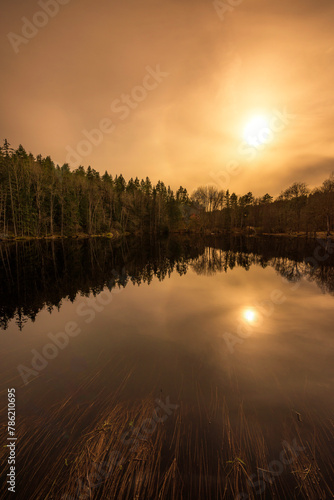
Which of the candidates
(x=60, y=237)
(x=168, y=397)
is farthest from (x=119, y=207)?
→ (x=168, y=397)

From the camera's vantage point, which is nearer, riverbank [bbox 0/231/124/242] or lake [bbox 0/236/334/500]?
lake [bbox 0/236/334/500]

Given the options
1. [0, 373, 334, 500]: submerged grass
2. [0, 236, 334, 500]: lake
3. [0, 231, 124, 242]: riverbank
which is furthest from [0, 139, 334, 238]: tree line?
[0, 373, 334, 500]: submerged grass

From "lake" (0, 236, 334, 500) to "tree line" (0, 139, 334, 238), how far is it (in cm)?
5092

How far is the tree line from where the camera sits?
5356 centimetres

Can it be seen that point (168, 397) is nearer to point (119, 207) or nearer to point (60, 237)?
point (60, 237)

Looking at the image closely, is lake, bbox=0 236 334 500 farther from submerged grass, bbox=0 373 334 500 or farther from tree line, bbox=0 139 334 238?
tree line, bbox=0 139 334 238

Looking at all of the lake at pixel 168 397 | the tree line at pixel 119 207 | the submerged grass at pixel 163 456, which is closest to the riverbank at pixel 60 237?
the tree line at pixel 119 207

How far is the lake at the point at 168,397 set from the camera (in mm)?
3746

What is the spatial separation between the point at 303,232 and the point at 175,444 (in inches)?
3392

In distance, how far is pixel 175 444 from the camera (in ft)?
14.3

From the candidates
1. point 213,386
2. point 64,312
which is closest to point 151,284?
point 64,312

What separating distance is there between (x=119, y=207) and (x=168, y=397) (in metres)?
80.2

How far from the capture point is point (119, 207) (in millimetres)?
80625

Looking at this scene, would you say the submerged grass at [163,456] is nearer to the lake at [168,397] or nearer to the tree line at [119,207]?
the lake at [168,397]
